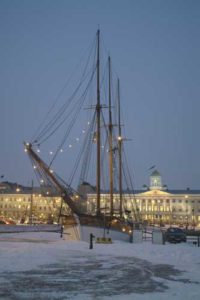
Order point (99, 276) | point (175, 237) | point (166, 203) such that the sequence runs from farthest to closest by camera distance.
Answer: point (166, 203) < point (175, 237) < point (99, 276)

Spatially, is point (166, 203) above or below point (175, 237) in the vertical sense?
above

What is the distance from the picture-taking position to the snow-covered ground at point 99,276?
12875 millimetres

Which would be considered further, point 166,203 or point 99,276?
point 166,203

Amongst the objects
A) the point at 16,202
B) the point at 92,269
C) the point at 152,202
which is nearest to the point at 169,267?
the point at 92,269

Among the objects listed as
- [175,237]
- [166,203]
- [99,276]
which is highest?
[166,203]

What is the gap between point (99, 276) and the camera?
16.4 m

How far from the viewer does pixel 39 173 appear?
42438 millimetres

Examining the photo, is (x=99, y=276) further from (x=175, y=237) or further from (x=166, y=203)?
(x=166, y=203)

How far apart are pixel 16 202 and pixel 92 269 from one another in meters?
172

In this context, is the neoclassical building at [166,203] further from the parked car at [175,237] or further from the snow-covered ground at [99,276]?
the snow-covered ground at [99,276]

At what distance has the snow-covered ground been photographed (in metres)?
12.9

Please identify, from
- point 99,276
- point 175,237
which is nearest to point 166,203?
point 175,237

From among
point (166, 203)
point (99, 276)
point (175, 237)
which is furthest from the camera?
point (166, 203)

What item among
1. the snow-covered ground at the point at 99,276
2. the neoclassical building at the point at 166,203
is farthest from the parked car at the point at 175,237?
the neoclassical building at the point at 166,203
